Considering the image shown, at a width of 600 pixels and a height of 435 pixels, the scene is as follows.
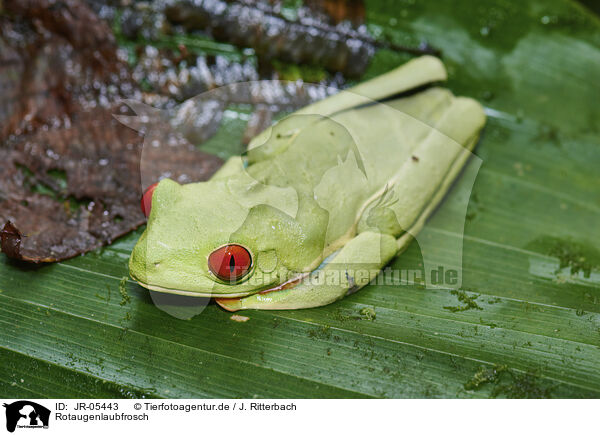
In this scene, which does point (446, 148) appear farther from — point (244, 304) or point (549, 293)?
point (244, 304)

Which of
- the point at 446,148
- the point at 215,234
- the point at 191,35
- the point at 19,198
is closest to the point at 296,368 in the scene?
the point at 215,234

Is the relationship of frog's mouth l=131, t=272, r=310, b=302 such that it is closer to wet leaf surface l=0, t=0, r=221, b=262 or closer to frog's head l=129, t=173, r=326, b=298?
frog's head l=129, t=173, r=326, b=298

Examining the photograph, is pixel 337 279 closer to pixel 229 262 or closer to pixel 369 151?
pixel 229 262
